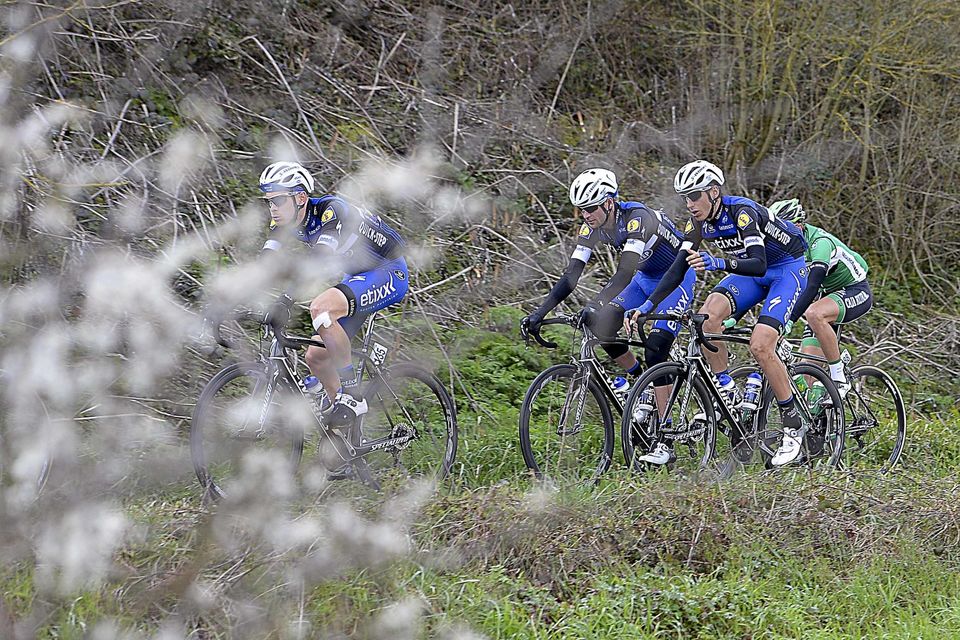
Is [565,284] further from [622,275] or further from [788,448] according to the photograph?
[788,448]

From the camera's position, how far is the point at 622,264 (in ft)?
23.7

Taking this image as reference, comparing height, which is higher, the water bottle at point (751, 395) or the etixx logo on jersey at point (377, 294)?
the etixx logo on jersey at point (377, 294)

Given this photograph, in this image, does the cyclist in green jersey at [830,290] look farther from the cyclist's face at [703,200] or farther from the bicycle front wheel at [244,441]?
the bicycle front wheel at [244,441]

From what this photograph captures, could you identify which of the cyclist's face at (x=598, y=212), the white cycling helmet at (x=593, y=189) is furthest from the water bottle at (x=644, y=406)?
the white cycling helmet at (x=593, y=189)

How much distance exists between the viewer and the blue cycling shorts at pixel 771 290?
24.7 feet

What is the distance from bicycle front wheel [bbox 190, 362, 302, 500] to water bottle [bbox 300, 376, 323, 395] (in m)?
3.90

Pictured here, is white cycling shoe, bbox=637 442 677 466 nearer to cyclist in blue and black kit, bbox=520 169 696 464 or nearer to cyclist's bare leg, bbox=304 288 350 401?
cyclist in blue and black kit, bbox=520 169 696 464

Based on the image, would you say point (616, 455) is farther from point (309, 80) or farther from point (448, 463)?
point (309, 80)

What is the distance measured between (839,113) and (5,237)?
40.8 feet

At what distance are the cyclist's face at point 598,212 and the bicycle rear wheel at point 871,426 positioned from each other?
251 cm

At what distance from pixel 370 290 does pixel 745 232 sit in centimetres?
257

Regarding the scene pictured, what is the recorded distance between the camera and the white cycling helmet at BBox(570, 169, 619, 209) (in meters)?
7.28

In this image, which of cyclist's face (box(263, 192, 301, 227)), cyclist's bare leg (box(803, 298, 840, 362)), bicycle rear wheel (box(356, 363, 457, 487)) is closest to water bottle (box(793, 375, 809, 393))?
cyclist's bare leg (box(803, 298, 840, 362))

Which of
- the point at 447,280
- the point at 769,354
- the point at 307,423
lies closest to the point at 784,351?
the point at 769,354
